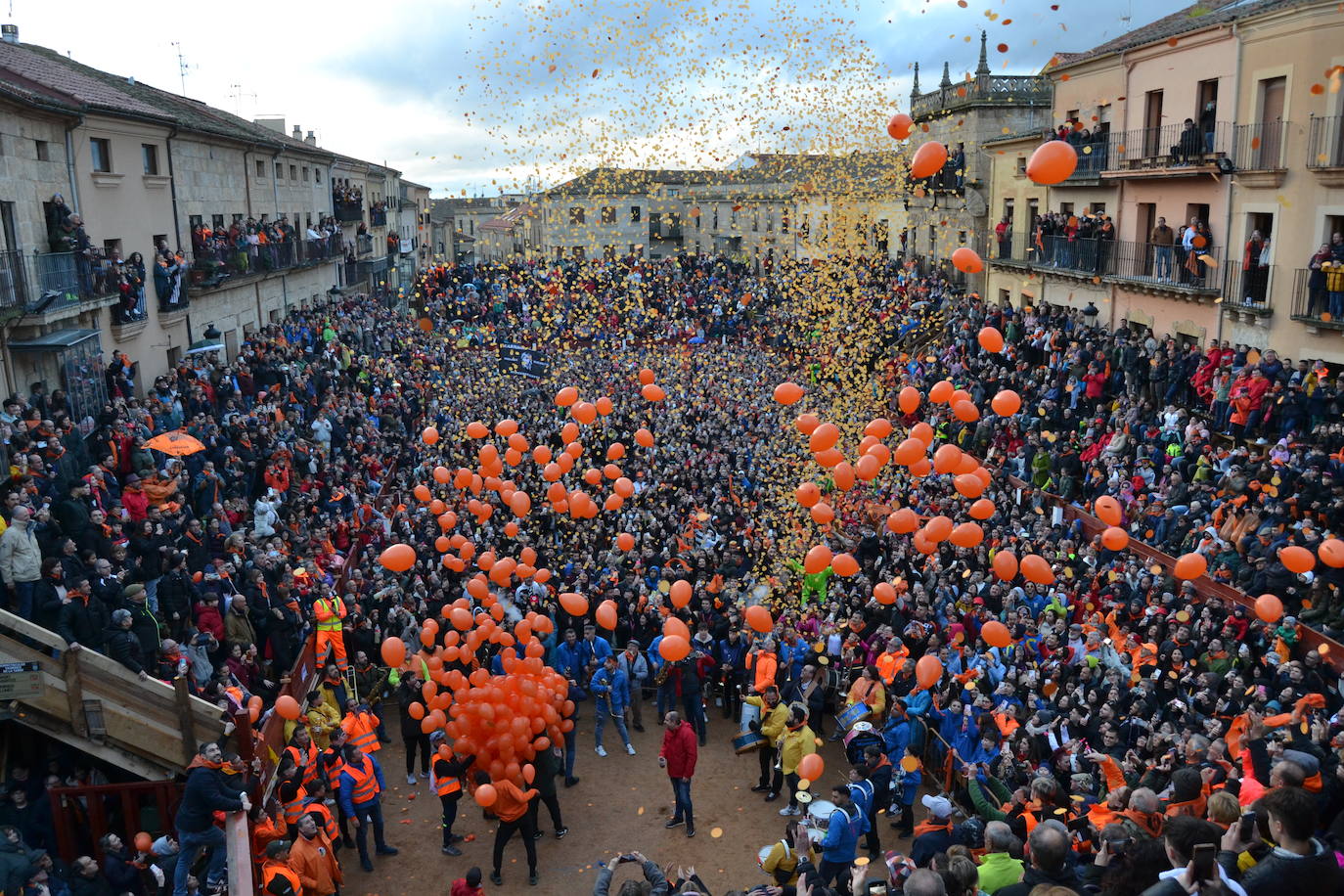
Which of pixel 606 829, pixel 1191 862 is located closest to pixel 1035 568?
pixel 606 829

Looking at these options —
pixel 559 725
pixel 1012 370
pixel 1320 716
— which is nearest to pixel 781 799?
pixel 559 725

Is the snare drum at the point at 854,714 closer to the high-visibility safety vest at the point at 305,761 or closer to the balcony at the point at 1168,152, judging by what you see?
the high-visibility safety vest at the point at 305,761

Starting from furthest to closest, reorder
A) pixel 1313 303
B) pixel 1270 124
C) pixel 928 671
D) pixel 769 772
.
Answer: pixel 1270 124 < pixel 1313 303 < pixel 769 772 < pixel 928 671

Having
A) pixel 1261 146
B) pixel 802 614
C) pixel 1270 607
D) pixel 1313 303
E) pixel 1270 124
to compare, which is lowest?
pixel 802 614

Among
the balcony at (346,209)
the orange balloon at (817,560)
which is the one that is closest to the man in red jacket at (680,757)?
the orange balloon at (817,560)

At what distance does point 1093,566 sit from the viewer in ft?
41.7

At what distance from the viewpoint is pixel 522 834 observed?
8.67m

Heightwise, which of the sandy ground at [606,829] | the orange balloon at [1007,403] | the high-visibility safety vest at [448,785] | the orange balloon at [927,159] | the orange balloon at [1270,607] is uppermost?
the orange balloon at [927,159]

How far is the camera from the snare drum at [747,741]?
10.2 meters

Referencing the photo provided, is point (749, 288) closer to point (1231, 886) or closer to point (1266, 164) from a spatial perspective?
point (1266, 164)

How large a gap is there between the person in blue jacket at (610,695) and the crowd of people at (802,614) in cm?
5

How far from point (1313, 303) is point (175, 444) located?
15.6 meters

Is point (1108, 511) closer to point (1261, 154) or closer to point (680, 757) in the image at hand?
point (680, 757)

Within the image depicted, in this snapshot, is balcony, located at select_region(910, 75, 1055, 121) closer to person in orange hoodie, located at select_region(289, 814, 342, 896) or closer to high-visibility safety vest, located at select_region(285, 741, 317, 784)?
high-visibility safety vest, located at select_region(285, 741, 317, 784)
